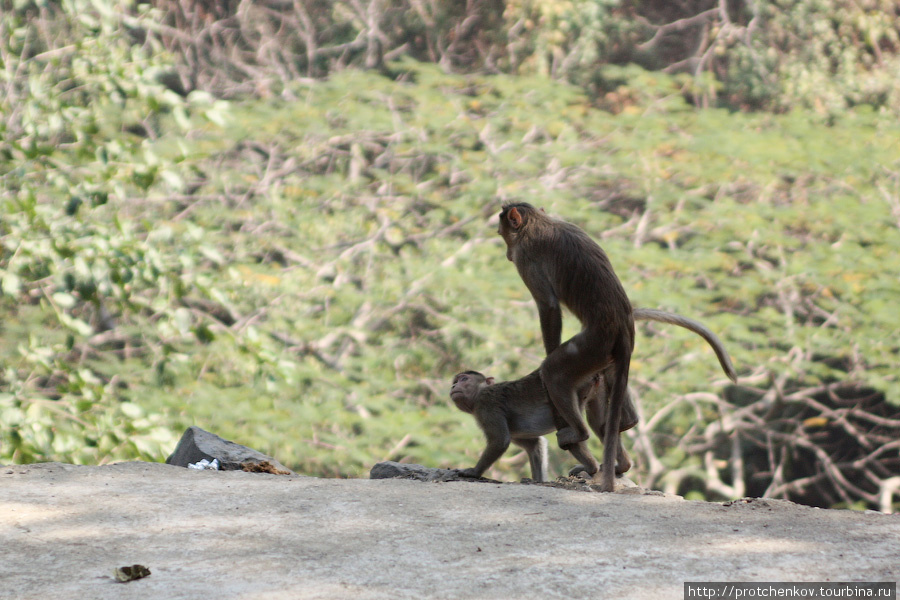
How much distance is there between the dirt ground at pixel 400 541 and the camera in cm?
238

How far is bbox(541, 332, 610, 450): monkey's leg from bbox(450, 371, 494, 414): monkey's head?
0.54m

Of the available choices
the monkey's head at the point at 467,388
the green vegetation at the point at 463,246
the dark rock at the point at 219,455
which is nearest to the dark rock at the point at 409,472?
the monkey's head at the point at 467,388

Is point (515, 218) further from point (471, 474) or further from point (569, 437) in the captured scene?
point (471, 474)

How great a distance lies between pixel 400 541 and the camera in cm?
280

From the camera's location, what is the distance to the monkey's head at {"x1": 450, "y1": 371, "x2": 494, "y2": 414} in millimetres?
4511

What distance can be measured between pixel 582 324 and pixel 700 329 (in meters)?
0.59

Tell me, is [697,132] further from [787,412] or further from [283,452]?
[283,452]

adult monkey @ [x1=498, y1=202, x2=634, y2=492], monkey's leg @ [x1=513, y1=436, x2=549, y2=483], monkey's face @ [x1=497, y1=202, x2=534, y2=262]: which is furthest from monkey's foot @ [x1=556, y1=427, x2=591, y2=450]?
monkey's face @ [x1=497, y1=202, x2=534, y2=262]

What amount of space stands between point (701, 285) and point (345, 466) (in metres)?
3.90

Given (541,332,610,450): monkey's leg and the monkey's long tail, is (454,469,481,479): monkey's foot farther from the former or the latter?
the monkey's long tail

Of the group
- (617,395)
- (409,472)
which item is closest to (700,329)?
(617,395)

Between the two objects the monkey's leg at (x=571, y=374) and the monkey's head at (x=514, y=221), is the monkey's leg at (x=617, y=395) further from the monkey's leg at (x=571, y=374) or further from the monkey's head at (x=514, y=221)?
the monkey's head at (x=514, y=221)

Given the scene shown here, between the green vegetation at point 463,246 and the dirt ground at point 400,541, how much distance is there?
4.12m

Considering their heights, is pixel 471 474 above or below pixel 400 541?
below
